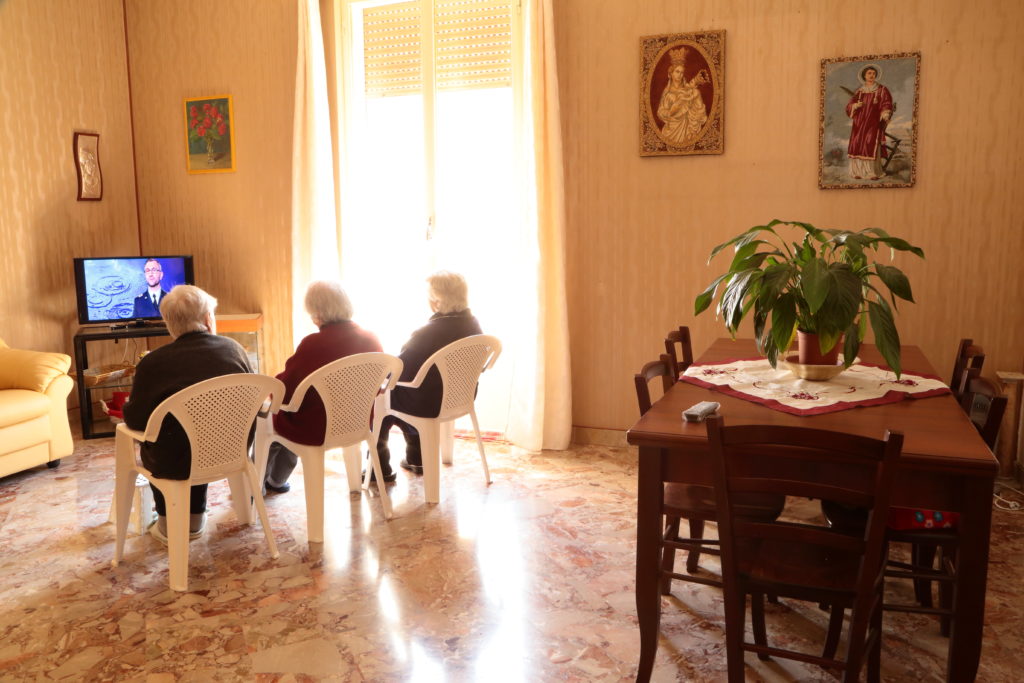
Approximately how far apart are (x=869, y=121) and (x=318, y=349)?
2.89 m

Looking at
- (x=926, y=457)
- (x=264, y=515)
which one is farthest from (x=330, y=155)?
(x=926, y=457)

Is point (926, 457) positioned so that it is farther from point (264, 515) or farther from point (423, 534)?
point (264, 515)

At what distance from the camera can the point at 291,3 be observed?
5312mm

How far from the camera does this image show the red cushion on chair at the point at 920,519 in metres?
2.36

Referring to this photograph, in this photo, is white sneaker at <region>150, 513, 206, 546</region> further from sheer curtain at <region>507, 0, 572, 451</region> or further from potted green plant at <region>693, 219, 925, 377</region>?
potted green plant at <region>693, 219, 925, 377</region>

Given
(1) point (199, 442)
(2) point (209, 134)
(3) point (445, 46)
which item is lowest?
(1) point (199, 442)

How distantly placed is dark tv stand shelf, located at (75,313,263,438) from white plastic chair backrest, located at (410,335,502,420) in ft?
5.41

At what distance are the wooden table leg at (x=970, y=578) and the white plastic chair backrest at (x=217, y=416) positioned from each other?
2.27 metres

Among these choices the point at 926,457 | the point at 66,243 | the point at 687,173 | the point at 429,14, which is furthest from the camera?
the point at 66,243

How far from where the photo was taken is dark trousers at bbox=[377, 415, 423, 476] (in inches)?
162

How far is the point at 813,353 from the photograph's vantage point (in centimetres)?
273

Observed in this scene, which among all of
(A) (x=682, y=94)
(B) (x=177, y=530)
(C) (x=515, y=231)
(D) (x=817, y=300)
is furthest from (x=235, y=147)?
(D) (x=817, y=300)

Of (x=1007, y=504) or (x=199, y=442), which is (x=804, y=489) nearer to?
(x=199, y=442)

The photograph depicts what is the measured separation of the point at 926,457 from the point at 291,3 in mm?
4784
